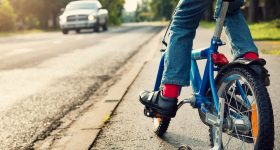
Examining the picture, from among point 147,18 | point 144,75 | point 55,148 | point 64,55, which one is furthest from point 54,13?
point 147,18

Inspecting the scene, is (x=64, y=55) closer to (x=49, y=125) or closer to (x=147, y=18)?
(x=49, y=125)

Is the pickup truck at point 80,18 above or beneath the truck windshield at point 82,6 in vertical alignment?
beneath

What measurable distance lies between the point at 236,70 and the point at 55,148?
1.77 m

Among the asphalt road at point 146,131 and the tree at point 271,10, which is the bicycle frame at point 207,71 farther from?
the tree at point 271,10

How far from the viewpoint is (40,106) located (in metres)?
5.79

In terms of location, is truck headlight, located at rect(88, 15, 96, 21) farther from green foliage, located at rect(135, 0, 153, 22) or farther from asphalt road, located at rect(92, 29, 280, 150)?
green foliage, located at rect(135, 0, 153, 22)

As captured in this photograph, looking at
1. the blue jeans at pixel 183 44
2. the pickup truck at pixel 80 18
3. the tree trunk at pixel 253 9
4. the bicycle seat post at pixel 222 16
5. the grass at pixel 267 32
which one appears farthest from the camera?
the tree trunk at pixel 253 9

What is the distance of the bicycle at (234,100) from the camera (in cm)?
251

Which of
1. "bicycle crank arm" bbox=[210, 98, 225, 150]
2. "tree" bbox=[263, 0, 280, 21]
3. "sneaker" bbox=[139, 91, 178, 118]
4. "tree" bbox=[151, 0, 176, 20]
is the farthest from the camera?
"tree" bbox=[151, 0, 176, 20]

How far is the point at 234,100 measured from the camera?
2.91m

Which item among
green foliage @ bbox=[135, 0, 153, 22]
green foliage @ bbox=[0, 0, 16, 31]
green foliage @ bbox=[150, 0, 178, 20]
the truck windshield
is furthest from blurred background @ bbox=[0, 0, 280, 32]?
green foliage @ bbox=[135, 0, 153, 22]

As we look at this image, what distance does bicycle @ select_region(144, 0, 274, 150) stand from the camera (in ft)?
8.24

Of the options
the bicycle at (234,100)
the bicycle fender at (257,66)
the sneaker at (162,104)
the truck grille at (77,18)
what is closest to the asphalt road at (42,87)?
the sneaker at (162,104)

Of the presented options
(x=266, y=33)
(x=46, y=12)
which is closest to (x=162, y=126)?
(x=266, y=33)
